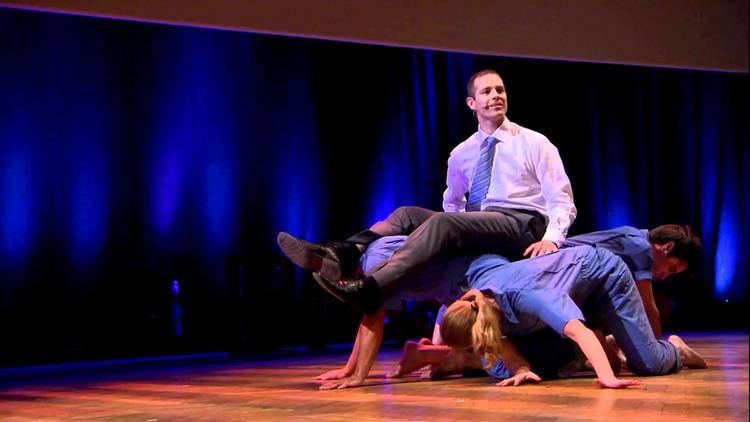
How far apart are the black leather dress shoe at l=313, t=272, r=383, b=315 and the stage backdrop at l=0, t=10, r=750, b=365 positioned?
3017 millimetres

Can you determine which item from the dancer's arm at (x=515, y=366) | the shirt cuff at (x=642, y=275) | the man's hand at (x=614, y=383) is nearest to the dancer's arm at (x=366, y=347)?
the dancer's arm at (x=515, y=366)

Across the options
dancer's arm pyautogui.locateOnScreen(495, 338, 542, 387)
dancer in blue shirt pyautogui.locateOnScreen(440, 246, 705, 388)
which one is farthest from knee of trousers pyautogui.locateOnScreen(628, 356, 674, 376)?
dancer's arm pyautogui.locateOnScreen(495, 338, 542, 387)

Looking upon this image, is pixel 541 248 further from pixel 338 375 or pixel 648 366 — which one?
pixel 338 375

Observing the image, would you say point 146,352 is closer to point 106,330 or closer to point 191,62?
point 106,330

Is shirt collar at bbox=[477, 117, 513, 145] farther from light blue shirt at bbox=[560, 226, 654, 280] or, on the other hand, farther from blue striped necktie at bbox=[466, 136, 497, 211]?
light blue shirt at bbox=[560, 226, 654, 280]

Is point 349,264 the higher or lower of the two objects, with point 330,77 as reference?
lower

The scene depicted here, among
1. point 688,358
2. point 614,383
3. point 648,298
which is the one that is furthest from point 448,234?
point 688,358

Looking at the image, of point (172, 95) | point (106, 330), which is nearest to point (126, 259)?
point (106, 330)

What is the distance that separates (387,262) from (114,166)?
10.3ft

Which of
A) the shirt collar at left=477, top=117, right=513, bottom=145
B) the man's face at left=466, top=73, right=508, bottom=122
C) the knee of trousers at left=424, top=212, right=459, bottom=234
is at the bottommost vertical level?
the knee of trousers at left=424, top=212, right=459, bottom=234

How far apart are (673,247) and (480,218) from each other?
0.75m

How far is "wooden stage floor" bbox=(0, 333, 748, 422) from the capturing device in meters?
2.28

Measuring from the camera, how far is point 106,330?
5652 mm

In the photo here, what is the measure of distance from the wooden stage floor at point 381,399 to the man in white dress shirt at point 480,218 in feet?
1.24
